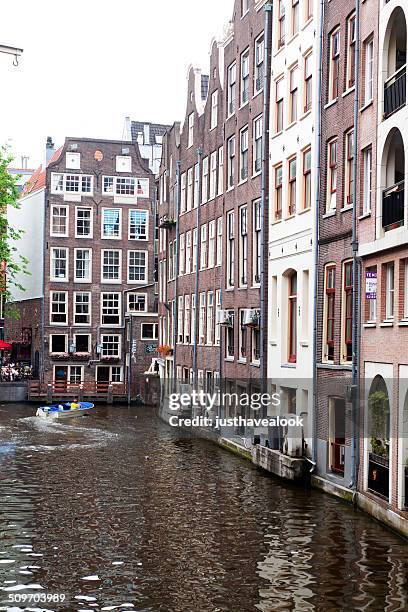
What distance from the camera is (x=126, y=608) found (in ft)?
47.3

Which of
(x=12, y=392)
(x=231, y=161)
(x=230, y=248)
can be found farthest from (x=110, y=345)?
(x=231, y=161)

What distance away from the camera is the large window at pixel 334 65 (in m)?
26.6

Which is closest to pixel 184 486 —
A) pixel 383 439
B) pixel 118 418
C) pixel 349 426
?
pixel 349 426

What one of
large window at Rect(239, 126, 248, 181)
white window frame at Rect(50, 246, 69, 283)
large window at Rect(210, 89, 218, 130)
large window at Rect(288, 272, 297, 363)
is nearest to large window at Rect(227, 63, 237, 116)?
large window at Rect(239, 126, 248, 181)

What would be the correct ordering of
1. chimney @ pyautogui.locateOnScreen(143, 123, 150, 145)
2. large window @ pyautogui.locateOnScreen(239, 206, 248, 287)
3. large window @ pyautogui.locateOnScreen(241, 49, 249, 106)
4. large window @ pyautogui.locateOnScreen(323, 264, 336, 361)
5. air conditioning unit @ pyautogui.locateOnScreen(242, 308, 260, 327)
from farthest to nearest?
1. chimney @ pyautogui.locateOnScreen(143, 123, 150, 145)
2. large window @ pyautogui.locateOnScreen(241, 49, 249, 106)
3. large window @ pyautogui.locateOnScreen(239, 206, 248, 287)
4. air conditioning unit @ pyautogui.locateOnScreen(242, 308, 260, 327)
5. large window @ pyautogui.locateOnScreen(323, 264, 336, 361)

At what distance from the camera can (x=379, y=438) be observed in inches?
865

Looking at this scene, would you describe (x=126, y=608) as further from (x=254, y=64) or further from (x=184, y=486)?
(x=254, y=64)

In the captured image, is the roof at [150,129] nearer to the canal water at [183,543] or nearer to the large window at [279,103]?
the large window at [279,103]

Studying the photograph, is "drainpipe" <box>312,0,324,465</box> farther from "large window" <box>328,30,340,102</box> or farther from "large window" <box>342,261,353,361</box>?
"large window" <box>342,261,353,361</box>

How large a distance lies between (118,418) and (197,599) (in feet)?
122

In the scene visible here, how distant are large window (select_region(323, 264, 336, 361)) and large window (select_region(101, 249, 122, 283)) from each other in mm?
42462

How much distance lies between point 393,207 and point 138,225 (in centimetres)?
4866

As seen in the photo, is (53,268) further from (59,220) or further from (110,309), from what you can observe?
(110,309)

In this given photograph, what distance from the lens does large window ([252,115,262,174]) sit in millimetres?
35500
